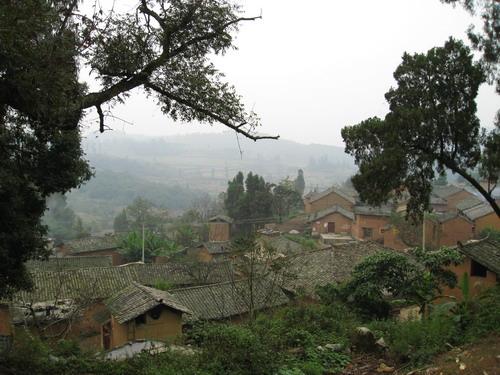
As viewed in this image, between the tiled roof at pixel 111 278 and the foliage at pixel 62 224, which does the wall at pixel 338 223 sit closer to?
the tiled roof at pixel 111 278

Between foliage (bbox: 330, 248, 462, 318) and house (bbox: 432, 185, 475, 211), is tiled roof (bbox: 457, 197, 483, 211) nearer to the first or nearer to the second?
house (bbox: 432, 185, 475, 211)

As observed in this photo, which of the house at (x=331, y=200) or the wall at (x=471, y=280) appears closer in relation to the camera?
the wall at (x=471, y=280)

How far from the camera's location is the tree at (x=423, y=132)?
9539 millimetres

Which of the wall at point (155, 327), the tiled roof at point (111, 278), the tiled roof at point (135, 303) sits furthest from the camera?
the tiled roof at point (111, 278)

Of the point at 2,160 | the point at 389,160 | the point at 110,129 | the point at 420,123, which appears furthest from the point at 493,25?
the point at 2,160

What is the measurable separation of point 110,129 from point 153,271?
20503mm

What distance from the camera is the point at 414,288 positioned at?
1334 cm

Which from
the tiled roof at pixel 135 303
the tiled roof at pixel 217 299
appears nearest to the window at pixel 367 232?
the tiled roof at pixel 217 299

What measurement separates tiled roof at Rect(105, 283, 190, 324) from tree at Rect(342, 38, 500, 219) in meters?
8.86

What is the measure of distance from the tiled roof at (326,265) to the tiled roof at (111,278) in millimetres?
4558

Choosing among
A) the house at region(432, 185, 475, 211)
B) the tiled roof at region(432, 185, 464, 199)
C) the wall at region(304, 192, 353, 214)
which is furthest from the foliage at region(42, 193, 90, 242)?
the house at region(432, 185, 475, 211)

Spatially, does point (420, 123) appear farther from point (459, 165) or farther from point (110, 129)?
point (110, 129)

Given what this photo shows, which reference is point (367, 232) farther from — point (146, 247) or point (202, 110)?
point (202, 110)

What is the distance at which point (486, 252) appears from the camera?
570 inches
